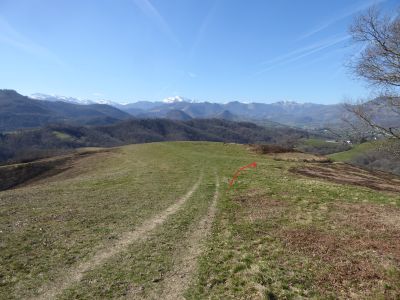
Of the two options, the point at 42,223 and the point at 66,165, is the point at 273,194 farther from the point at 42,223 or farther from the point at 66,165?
the point at 66,165

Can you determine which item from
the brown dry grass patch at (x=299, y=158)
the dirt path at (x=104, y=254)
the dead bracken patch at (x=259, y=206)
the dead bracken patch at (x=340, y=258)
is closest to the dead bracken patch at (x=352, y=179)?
the brown dry grass patch at (x=299, y=158)

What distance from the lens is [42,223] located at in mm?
20719

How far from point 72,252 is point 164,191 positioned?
15.6 m

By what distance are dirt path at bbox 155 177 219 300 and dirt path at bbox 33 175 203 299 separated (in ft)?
9.27

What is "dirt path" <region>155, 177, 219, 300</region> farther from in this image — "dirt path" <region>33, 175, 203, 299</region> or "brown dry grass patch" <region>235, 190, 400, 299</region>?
"brown dry grass patch" <region>235, 190, 400, 299</region>

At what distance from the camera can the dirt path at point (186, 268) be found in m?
11.9

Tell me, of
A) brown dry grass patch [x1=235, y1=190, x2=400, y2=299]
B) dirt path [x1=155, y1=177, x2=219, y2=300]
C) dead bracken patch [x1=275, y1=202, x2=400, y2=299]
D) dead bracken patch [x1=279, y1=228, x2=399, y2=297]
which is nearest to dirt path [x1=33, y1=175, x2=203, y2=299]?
dirt path [x1=155, y1=177, x2=219, y2=300]

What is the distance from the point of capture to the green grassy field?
12125 mm

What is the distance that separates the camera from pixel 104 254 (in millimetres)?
15688

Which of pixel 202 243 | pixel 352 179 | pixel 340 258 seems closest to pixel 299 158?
pixel 352 179

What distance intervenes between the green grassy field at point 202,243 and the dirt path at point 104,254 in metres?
0.05

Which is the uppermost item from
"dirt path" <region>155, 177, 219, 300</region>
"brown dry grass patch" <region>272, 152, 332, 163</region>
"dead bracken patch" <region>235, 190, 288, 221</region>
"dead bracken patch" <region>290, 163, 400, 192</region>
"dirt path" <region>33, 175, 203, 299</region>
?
"brown dry grass patch" <region>272, 152, 332, 163</region>

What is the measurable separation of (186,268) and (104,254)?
14.2 ft

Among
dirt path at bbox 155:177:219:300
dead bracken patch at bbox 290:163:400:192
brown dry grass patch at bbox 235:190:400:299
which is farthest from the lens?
dead bracken patch at bbox 290:163:400:192
